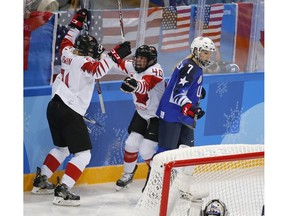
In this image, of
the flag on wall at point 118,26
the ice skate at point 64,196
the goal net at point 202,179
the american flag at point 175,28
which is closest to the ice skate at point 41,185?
the ice skate at point 64,196

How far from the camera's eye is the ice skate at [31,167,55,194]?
520 cm

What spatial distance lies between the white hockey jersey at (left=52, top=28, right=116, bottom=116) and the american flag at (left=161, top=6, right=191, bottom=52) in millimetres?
987

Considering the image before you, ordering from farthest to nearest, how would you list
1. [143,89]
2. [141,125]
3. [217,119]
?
[217,119] < [141,125] < [143,89]

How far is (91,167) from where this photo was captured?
5.57 meters

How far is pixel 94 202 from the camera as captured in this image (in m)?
5.18

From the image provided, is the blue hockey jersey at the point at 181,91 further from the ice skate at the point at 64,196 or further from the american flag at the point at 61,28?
the american flag at the point at 61,28

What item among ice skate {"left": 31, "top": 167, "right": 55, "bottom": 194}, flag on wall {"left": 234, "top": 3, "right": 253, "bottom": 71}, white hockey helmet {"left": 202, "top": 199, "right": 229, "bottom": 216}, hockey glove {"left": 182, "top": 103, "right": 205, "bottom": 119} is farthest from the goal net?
flag on wall {"left": 234, "top": 3, "right": 253, "bottom": 71}

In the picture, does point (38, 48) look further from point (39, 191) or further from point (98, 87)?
point (39, 191)

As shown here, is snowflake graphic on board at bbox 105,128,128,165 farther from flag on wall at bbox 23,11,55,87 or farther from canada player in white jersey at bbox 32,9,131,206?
flag on wall at bbox 23,11,55,87

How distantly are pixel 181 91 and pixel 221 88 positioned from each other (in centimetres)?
117
